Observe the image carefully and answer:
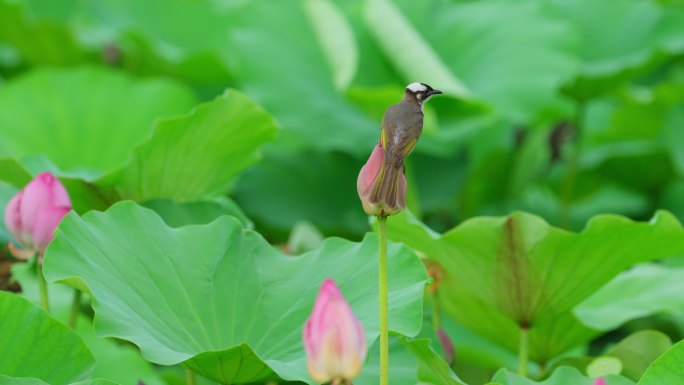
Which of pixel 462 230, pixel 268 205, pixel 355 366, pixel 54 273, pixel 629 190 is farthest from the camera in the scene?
pixel 629 190

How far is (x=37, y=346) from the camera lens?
0.93 meters

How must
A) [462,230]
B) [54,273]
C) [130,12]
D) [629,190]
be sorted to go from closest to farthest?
[54,273] → [462,230] → [629,190] → [130,12]

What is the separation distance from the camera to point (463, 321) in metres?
1.29

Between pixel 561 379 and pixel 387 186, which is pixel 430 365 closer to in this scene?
pixel 561 379

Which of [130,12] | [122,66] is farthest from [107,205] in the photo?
[130,12]

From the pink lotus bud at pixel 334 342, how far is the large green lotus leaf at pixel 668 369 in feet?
0.88

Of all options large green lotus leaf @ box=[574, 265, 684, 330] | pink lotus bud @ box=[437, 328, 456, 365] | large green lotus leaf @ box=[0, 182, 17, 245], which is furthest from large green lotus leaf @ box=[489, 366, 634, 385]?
large green lotus leaf @ box=[0, 182, 17, 245]

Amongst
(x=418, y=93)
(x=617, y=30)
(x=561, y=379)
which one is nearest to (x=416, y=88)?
(x=418, y=93)

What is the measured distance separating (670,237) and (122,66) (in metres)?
1.55

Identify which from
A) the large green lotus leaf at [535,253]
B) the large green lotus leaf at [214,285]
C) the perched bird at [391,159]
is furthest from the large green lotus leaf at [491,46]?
the perched bird at [391,159]

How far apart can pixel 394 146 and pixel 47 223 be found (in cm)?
42

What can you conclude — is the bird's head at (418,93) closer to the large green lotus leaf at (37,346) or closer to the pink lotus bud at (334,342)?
the pink lotus bud at (334,342)

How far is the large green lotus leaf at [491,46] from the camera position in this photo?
76.8 inches

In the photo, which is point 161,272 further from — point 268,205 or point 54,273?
point 268,205
